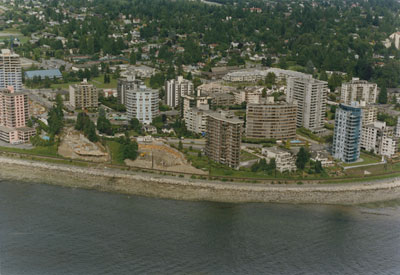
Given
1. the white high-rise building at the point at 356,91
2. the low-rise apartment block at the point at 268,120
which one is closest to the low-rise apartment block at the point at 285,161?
the low-rise apartment block at the point at 268,120

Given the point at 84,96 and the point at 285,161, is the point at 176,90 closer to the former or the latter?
the point at 84,96

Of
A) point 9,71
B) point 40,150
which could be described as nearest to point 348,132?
point 40,150

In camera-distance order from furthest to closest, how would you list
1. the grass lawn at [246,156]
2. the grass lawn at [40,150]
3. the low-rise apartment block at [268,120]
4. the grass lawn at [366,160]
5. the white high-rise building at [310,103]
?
the white high-rise building at [310,103], the low-rise apartment block at [268,120], the grass lawn at [40,150], the grass lawn at [246,156], the grass lawn at [366,160]

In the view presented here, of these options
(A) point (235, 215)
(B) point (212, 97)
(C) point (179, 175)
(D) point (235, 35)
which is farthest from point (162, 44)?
(A) point (235, 215)

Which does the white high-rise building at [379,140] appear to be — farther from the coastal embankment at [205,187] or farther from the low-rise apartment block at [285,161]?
the low-rise apartment block at [285,161]

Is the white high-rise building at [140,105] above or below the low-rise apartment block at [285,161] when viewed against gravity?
above

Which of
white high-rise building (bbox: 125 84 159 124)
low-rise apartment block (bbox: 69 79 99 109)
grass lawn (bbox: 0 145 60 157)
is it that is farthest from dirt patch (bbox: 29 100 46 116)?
grass lawn (bbox: 0 145 60 157)

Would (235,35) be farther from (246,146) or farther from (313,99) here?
(246,146)
